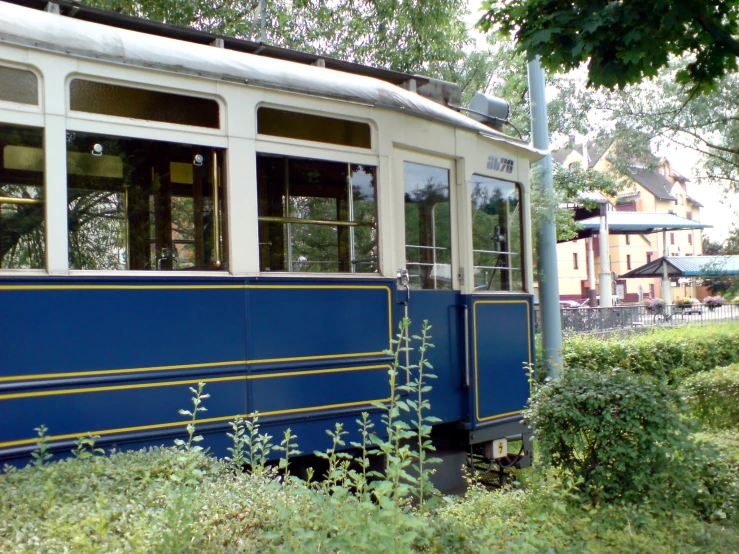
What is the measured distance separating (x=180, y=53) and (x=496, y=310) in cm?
348

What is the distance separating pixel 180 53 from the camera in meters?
4.70

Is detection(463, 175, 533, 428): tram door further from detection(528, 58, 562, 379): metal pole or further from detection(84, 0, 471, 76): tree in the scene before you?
detection(84, 0, 471, 76): tree

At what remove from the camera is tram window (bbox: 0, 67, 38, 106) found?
4.08 meters

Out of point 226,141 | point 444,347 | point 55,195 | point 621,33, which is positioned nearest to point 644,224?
point 444,347

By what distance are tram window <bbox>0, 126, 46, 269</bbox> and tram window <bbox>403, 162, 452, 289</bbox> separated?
2.73m

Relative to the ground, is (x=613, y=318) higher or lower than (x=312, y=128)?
lower

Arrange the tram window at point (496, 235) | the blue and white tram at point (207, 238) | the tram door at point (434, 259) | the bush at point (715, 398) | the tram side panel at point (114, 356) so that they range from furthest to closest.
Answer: the bush at point (715, 398) < the tram window at point (496, 235) < the tram door at point (434, 259) < the blue and white tram at point (207, 238) < the tram side panel at point (114, 356)

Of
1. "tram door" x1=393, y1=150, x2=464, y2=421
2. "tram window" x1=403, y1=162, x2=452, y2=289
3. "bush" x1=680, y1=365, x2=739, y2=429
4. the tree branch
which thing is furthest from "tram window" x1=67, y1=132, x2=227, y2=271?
"bush" x1=680, y1=365, x2=739, y2=429

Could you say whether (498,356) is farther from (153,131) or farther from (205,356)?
(153,131)

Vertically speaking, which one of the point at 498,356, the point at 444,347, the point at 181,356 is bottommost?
the point at 498,356

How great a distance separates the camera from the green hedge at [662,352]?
1289cm

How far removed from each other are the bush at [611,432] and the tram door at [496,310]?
1.34 metres

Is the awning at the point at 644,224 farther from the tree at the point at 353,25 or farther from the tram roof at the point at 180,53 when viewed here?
the tram roof at the point at 180,53

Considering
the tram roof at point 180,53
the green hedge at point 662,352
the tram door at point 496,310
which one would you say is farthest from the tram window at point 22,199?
the green hedge at point 662,352
